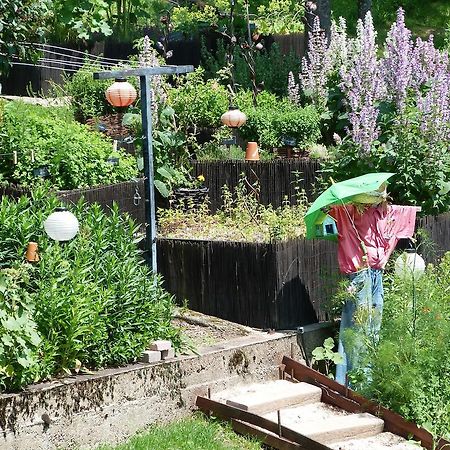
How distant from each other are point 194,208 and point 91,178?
145 centimetres

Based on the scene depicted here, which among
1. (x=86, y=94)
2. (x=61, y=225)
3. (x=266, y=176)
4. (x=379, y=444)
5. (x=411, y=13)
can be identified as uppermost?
(x=411, y=13)

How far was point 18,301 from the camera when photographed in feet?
29.3

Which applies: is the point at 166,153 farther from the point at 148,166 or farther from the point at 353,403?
the point at 353,403

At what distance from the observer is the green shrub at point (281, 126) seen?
16.6 metres

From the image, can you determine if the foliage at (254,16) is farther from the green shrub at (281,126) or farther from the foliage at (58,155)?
the foliage at (58,155)

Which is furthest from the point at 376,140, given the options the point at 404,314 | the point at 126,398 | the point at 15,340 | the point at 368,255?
the point at 15,340

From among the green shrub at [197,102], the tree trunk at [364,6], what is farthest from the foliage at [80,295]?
the tree trunk at [364,6]

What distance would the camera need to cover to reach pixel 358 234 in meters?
11.0

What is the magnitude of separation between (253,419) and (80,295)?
5.88ft

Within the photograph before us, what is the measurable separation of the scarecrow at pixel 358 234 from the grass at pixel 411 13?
17227mm

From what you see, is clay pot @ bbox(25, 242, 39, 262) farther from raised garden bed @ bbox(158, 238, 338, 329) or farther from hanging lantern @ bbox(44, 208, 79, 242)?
raised garden bed @ bbox(158, 238, 338, 329)

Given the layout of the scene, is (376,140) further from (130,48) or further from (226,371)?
(130,48)

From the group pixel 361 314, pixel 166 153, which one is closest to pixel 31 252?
pixel 361 314

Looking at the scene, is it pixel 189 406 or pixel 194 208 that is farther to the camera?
pixel 194 208
